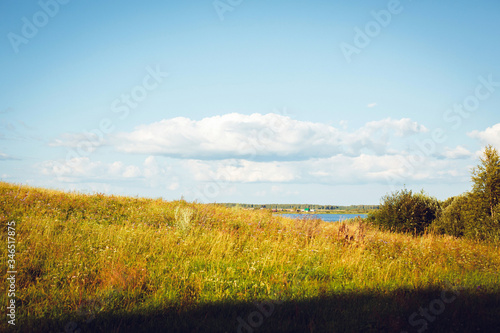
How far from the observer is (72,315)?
4.75 m

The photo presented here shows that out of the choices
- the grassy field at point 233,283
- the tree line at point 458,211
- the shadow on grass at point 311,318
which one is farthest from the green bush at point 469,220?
the shadow on grass at point 311,318

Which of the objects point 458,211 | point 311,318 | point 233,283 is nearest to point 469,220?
point 458,211

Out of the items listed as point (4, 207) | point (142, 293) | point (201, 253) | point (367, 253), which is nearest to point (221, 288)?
point (142, 293)

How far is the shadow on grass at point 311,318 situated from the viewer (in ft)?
14.6

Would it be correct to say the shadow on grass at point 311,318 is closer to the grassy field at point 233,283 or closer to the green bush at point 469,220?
the grassy field at point 233,283

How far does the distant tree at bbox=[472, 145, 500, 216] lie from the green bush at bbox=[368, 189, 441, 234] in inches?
135

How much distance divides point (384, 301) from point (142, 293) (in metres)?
4.65

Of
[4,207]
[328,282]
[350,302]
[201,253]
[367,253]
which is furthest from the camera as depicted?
[4,207]

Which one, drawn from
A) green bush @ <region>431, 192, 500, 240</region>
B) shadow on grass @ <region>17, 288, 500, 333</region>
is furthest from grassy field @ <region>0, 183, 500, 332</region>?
green bush @ <region>431, 192, 500, 240</region>

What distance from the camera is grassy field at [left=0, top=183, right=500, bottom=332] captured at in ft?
15.5

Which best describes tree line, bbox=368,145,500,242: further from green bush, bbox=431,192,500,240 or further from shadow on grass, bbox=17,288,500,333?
shadow on grass, bbox=17,288,500,333

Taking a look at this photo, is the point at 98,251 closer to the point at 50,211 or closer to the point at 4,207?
the point at 50,211

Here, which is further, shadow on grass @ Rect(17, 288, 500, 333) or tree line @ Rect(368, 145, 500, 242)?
tree line @ Rect(368, 145, 500, 242)

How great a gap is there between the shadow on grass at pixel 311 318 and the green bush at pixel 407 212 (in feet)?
40.3
